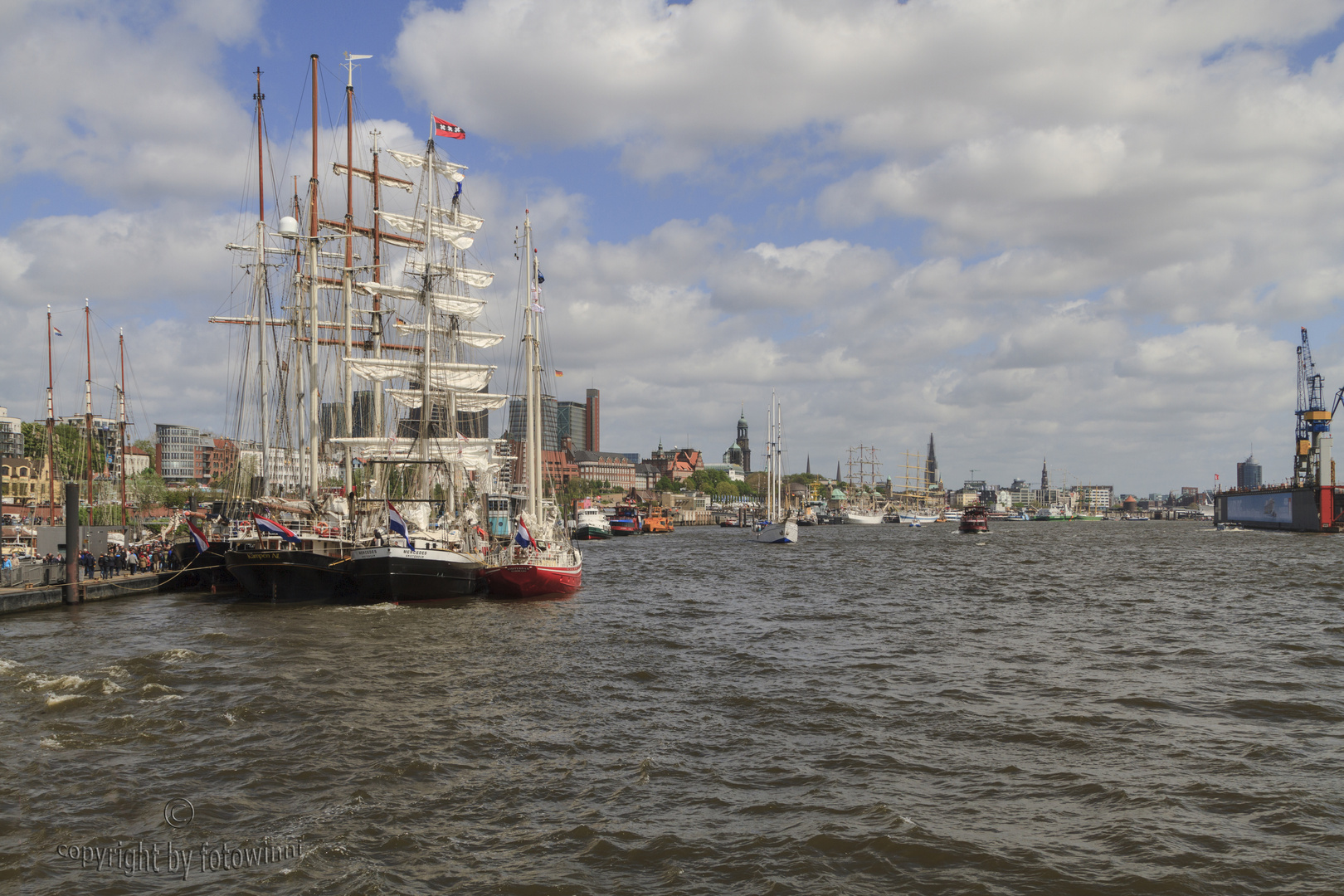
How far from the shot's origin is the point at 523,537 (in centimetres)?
4375

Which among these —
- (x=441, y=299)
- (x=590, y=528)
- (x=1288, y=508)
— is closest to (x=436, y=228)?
(x=441, y=299)

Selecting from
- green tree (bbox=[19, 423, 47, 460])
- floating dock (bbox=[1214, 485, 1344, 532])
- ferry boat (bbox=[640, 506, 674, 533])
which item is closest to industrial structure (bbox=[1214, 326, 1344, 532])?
→ floating dock (bbox=[1214, 485, 1344, 532])

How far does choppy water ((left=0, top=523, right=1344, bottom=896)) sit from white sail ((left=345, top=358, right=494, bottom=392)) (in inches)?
924

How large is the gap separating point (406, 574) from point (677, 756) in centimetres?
2580

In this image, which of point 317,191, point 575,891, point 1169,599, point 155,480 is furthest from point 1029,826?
point 155,480

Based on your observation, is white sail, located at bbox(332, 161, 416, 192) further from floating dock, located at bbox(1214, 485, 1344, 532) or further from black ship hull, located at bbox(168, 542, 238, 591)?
floating dock, located at bbox(1214, 485, 1344, 532)

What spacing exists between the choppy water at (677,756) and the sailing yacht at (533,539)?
8.42 metres

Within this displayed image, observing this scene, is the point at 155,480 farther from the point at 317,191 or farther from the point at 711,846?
the point at 711,846

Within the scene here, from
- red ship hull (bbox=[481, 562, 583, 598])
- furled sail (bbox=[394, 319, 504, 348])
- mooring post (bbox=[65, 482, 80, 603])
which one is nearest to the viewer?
mooring post (bbox=[65, 482, 80, 603])

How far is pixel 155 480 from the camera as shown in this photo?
11594cm

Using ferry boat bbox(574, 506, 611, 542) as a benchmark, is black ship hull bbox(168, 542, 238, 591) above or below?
above

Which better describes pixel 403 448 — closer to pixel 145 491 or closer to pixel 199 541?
pixel 199 541

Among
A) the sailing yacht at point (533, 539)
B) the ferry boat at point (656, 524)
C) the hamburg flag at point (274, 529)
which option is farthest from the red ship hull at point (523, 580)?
the ferry boat at point (656, 524)

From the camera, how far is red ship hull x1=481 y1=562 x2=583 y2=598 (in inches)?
1695
